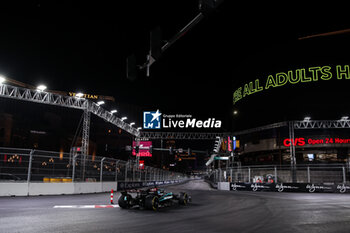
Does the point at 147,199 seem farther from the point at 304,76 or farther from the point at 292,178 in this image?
the point at 304,76

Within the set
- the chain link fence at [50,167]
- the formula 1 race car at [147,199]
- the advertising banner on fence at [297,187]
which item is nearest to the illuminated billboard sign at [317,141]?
the advertising banner on fence at [297,187]

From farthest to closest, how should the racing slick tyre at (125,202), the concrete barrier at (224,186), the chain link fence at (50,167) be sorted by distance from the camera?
the concrete barrier at (224,186) < the chain link fence at (50,167) < the racing slick tyre at (125,202)

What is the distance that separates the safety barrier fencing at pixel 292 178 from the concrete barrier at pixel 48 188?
12.7m

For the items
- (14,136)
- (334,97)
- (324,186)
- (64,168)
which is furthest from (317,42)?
(14,136)

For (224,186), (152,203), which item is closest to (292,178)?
(224,186)

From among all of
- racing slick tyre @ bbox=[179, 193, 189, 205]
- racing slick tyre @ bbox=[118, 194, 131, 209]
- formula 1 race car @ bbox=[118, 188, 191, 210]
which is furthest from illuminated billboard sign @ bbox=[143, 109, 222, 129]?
racing slick tyre @ bbox=[118, 194, 131, 209]

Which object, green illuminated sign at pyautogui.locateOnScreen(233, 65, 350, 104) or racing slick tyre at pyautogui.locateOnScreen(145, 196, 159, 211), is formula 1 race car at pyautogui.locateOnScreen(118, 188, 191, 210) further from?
green illuminated sign at pyautogui.locateOnScreen(233, 65, 350, 104)

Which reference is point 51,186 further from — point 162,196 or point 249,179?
point 249,179

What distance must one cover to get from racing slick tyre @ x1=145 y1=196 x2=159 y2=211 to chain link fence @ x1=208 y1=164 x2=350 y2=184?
1612 cm

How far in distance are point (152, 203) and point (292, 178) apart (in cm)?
1825

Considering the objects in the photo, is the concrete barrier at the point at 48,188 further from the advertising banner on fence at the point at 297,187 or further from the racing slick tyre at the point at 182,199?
the advertising banner on fence at the point at 297,187

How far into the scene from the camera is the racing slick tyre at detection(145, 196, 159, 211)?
10.2 meters

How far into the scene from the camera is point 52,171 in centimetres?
1592

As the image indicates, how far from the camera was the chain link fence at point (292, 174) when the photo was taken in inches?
863
